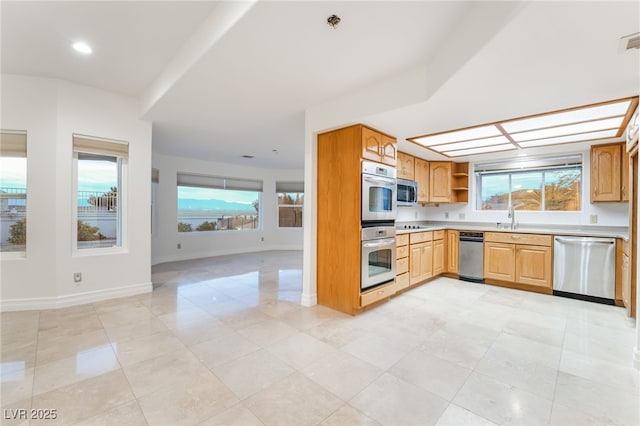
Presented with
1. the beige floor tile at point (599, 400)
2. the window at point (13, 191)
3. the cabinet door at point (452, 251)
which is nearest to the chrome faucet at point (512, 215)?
the cabinet door at point (452, 251)

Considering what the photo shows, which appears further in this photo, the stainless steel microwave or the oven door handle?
the stainless steel microwave

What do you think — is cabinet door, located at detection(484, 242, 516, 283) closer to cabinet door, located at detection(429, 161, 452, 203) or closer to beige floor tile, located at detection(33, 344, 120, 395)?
cabinet door, located at detection(429, 161, 452, 203)

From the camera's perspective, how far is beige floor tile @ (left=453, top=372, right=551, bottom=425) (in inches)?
60.9

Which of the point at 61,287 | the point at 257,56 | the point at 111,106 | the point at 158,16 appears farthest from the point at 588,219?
the point at 61,287

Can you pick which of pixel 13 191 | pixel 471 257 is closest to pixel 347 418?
pixel 471 257

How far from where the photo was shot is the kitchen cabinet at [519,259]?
12.8ft

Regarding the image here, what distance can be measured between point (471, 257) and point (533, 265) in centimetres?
81

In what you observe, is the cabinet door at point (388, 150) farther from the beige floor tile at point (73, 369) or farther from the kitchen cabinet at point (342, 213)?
the beige floor tile at point (73, 369)

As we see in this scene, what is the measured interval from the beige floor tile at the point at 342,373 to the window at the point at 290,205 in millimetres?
6219

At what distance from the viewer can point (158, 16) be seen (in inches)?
81.4

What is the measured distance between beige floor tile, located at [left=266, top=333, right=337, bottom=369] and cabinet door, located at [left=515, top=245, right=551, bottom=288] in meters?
3.41

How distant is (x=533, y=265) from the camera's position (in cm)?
396

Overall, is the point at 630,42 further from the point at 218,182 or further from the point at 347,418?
the point at 218,182

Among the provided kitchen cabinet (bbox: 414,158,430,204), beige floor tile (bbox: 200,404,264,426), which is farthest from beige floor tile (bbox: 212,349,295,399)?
kitchen cabinet (bbox: 414,158,430,204)
